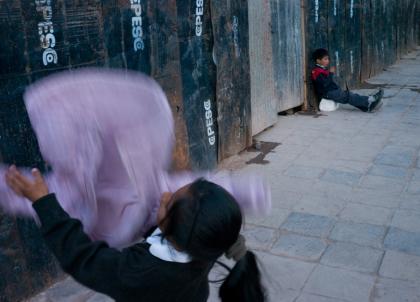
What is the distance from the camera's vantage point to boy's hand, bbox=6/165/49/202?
1.51 metres

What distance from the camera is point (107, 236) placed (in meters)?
1.73

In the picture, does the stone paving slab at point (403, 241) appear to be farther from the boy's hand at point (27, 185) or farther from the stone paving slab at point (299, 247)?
the boy's hand at point (27, 185)

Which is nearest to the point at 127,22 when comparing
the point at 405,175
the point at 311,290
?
the point at 311,290

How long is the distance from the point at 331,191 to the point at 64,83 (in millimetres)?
3632

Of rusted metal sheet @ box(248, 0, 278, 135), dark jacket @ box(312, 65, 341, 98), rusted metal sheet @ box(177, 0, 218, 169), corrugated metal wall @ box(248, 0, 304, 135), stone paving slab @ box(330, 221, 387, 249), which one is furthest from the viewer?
dark jacket @ box(312, 65, 341, 98)

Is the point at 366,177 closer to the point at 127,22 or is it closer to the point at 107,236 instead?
the point at 127,22

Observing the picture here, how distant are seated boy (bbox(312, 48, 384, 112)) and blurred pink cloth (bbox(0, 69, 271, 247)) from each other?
6.43 meters

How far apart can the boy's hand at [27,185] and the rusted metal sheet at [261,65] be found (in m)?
4.94

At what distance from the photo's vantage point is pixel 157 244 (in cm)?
159

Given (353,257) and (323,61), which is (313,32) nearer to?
(323,61)

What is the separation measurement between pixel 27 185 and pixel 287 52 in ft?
20.6

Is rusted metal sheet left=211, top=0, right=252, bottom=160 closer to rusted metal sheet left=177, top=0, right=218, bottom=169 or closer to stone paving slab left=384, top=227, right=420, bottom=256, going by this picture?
rusted metal sheet left=177, top=0, right=218, bottom=169

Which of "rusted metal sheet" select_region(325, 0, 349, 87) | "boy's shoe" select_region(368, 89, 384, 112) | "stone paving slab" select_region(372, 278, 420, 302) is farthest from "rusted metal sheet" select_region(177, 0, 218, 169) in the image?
"rusted metal sheet" select_region(325, 0, 349, 87)

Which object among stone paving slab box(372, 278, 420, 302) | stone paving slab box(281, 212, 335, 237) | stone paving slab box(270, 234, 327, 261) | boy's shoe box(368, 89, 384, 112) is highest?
boy's shoe box(368, 89, 384, 112)
